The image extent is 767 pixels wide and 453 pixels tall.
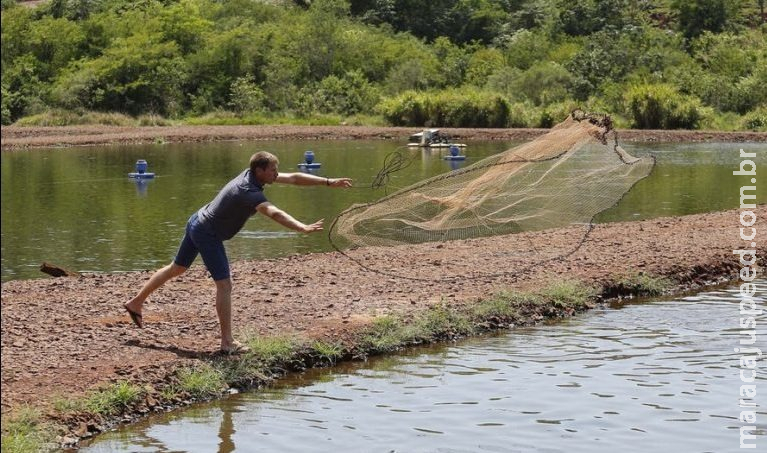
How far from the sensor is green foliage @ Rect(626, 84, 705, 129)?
55.7 meters

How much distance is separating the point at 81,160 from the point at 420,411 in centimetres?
3459

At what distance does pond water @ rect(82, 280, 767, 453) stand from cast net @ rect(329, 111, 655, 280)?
1.76 metres

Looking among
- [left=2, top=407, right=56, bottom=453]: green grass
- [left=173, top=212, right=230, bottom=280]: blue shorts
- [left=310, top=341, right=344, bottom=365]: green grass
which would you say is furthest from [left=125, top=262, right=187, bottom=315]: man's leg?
[left=2, top=407, right=56, bottom=453]: green grass

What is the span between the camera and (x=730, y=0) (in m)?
89.2

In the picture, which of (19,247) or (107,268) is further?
(19,247)

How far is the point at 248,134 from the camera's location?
5547cm

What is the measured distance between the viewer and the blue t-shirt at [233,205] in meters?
9.89

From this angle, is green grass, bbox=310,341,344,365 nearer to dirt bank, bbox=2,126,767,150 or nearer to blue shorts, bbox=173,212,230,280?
blue shorts, bbox=173,212,230,280

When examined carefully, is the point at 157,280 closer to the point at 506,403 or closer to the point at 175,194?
the point at 506,403

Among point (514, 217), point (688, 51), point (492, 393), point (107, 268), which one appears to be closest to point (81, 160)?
point (107, 268)

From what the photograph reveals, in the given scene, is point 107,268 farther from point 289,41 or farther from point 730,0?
point 730,0

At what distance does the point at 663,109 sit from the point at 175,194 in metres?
32.0

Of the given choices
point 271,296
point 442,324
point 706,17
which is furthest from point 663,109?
point 442,324

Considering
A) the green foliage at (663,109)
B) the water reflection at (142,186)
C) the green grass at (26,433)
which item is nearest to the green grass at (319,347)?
the green grass at (26,433)
